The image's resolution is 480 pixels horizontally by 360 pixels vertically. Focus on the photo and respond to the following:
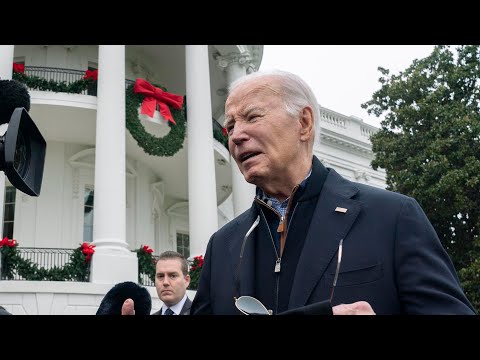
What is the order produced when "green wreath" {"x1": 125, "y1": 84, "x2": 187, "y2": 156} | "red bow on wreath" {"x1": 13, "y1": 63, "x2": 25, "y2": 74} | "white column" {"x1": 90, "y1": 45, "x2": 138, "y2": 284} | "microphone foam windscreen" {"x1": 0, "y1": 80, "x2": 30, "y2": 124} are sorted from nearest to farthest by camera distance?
"microphone foam windscreen" {"x1": 0, "y1": 80, "x2": 30, "y2": 124}
"white column" {"x1": 90, "y1": 45, "x2": 138, "y2": 284}
"green wreath" {"x1": 125, "y1": 84, "x2": 187, "y2": 156}
"red bow on wreath" {"x1": 13, "y1": 63, "x2": 25, "y2": 74}

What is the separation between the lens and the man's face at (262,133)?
7.03 ft

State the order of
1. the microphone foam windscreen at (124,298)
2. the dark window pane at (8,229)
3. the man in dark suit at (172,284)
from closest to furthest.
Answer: the microphone foam windscreen at (124,298), the man in dark suit at (172,284), the dark window pane at (8,229)

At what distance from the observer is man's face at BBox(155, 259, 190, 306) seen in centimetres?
571

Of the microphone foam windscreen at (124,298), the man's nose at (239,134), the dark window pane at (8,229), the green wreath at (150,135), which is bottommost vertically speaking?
the microphone foam windscreen at (124,298)

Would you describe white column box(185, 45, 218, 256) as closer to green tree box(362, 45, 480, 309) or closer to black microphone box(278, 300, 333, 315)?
green tree box(362, 45, 480, 309)

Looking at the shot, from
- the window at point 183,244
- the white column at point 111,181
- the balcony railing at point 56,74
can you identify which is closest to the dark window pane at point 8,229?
the white column at point 111,181

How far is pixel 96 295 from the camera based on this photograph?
48.6 feet

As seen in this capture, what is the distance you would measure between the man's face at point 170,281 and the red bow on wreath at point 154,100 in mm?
12354

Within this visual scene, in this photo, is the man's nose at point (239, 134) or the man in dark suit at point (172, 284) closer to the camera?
the man's nose at point (239, 134)

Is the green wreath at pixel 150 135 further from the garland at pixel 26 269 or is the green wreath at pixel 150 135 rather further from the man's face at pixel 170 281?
the man's face at pixel 170 281

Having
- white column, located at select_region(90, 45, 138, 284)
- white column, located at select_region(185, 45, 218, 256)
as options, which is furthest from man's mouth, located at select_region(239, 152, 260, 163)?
white column, located at select_region(185, 45, 218, 256)

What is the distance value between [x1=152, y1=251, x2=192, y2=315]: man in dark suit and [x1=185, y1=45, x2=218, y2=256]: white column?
35.8ft
